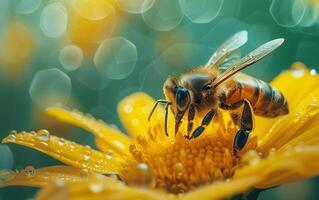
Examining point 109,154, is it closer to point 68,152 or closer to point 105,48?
point 68,152

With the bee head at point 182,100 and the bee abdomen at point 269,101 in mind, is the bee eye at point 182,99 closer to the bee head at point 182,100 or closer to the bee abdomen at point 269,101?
the bee head at point 182,100

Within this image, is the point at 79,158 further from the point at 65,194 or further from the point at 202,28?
the point at 202,28

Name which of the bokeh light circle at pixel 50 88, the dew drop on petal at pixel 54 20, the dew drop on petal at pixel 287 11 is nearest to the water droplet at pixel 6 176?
the bokeh light circle at pixel 50 88

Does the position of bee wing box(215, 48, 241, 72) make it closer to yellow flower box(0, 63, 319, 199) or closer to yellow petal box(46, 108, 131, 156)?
yellow flower box(0, 63, 319, 199)

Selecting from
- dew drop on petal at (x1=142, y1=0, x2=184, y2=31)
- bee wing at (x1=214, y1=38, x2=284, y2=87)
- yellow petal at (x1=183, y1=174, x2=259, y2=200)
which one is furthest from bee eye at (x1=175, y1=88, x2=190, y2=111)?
dew drop on petal at (x1=142, y1=0, x2=184, y2=31)

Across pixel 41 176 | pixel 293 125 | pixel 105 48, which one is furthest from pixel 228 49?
pixel 105 48

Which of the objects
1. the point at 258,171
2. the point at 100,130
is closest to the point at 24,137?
the point at 100,130
